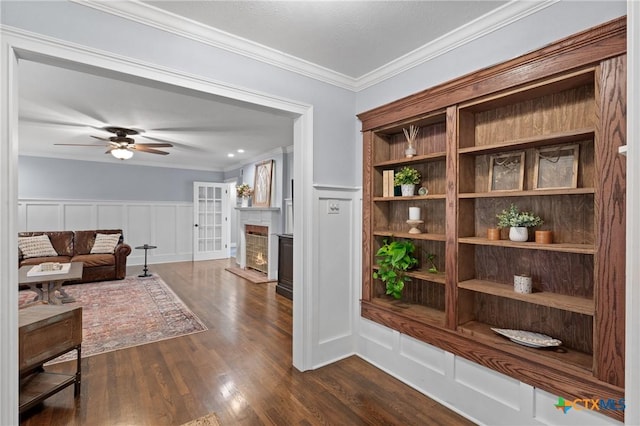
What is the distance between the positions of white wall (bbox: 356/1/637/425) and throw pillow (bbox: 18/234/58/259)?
6.22m

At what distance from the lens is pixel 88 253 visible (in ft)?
19.9

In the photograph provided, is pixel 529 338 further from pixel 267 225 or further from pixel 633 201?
pixel 267 225

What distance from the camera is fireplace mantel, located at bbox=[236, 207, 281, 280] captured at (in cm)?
596

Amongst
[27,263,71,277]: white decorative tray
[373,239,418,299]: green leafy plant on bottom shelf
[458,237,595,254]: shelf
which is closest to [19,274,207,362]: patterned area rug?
[27,263,71,277]: white decorative tray

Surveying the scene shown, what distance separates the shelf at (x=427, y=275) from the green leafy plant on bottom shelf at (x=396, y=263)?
0.06 meters

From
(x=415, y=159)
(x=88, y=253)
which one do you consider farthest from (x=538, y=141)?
(x=88, y=253)

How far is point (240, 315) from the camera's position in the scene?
12.9 feet

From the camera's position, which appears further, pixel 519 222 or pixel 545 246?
pixel 519 222

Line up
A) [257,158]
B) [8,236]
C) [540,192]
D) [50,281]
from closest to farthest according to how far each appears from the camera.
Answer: [8,236], [540,192], [50,281], [257,158]

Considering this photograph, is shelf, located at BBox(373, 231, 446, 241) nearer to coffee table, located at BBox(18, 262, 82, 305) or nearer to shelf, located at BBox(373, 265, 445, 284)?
shelf, located at BBox(373, 265, 445, 284)

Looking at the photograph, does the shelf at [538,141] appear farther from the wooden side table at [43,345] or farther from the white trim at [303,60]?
the wooden side table at [43,345]

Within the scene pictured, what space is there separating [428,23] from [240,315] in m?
3.69

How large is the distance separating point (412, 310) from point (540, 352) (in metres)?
0.89

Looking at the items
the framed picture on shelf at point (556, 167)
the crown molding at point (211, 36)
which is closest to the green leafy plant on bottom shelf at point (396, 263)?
the framed picture on shelf at point (556, 167)
